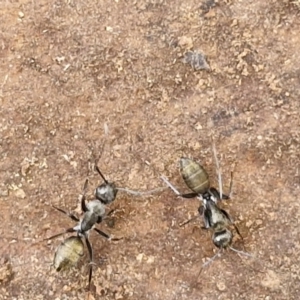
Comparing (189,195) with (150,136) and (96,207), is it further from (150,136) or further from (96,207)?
(96,207)

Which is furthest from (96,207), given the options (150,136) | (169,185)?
(150,136)

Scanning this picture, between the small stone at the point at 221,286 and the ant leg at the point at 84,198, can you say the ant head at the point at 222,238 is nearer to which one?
the small stone at the point at 221,286

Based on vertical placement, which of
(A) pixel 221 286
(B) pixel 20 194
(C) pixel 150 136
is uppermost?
(C) pixel 150 136

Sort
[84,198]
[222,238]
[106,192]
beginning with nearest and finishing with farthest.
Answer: [222,238]
[106,192]
[84,198]

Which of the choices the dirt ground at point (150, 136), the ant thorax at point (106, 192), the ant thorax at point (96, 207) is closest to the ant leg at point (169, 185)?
the dirt ground at point (150, 136)

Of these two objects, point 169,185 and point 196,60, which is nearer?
point 169,185

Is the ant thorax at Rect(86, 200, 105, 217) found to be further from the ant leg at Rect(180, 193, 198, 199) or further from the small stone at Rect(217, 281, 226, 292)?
the small stone at Rect(217, 281, 226, 292)

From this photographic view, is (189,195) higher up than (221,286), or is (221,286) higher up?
(189,195)

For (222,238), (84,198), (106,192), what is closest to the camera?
(222,238)
